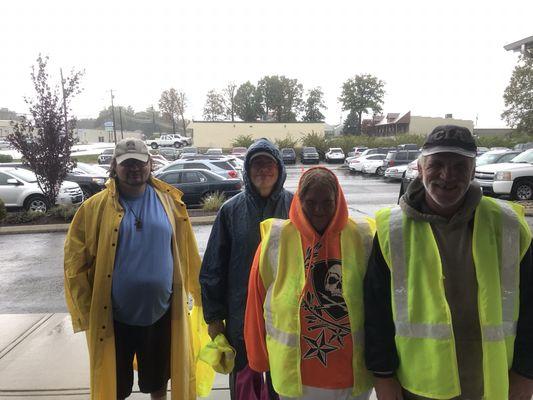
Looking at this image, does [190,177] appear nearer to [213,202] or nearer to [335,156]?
[213,202]

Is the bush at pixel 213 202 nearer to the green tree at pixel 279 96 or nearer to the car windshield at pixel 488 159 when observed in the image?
the car windshield at pixel 488 159

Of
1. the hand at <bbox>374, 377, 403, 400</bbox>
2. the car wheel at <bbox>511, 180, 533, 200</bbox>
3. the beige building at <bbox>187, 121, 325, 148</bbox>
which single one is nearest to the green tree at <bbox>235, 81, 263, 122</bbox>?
the beige building at <bbox>187, 121, 325, 148</bbox>

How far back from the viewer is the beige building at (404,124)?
6762cm

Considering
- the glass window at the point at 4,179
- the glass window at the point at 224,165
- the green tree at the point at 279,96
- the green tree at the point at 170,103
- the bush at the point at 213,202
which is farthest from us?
the green tree at the point at 279,96

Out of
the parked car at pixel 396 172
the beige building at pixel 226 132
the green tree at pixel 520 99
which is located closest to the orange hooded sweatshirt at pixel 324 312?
the parked car at pixel 396 172

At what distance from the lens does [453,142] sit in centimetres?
162

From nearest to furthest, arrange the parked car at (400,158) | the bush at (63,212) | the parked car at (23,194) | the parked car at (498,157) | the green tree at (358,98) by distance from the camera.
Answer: the bush at (63,212) → the parked car at (23,194) → the parked car at (498,157) → the parked car at (400,158) → the green tree at (358,98)

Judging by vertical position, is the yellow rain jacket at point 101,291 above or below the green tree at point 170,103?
below

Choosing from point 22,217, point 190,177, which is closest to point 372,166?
point 190,177

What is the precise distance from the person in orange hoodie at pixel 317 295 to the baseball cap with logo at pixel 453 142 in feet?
1.44

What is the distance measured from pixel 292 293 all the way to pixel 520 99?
51.0m

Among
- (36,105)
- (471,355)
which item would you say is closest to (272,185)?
(471,355)

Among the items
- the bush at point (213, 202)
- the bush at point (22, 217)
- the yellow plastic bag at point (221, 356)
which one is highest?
the yellow plastic bag at point (221, 356)

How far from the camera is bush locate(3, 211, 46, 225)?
1088cm
